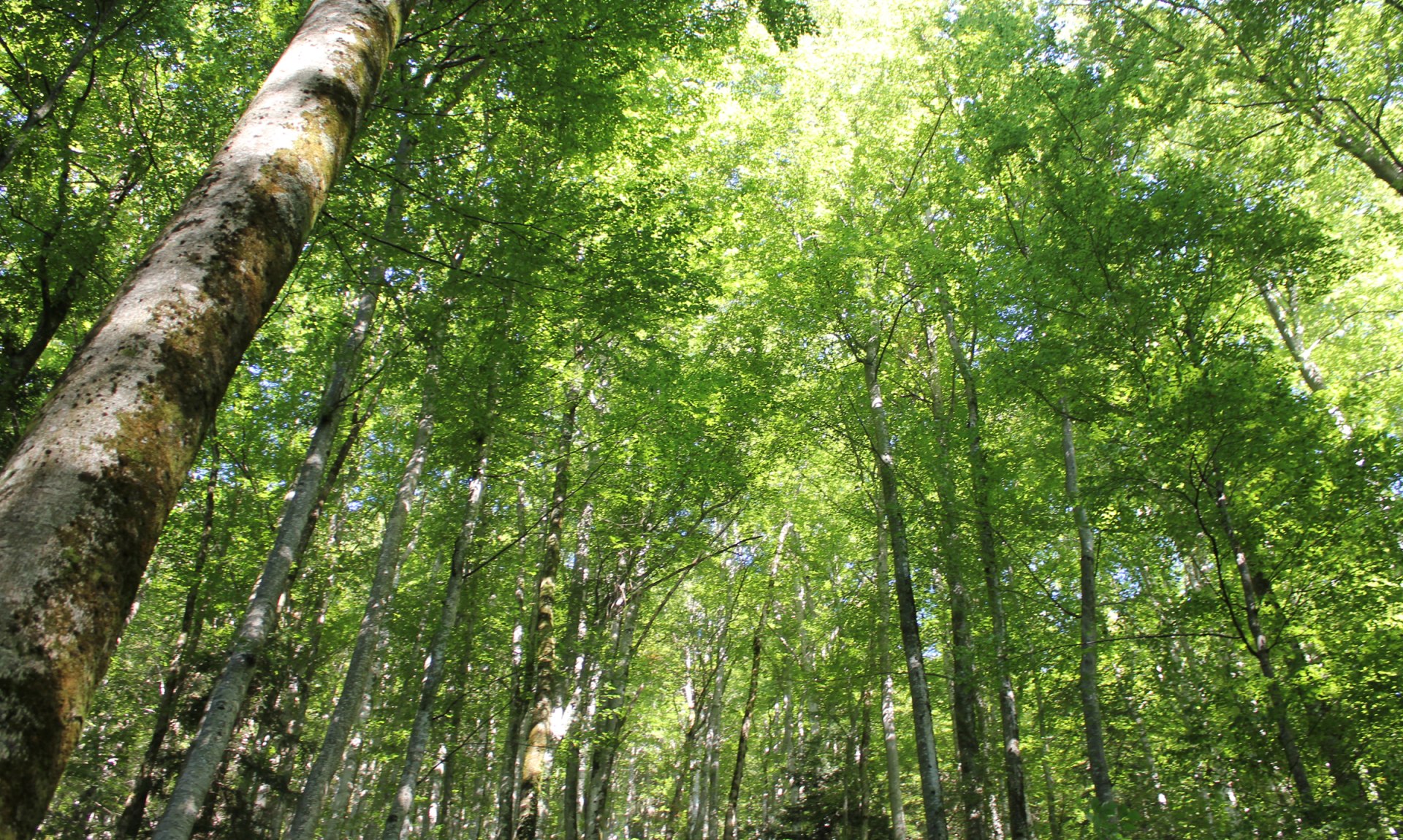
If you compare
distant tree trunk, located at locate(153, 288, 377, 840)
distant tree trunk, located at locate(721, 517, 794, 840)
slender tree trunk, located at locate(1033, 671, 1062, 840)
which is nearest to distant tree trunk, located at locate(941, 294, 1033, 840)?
slender tree trunk, located at locate(1033, 671, 1062, 840)

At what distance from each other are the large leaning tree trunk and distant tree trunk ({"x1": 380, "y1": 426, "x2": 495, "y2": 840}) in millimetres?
7336

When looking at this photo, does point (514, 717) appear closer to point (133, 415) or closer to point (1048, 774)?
point (133, 415)

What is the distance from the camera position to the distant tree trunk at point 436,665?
8.35m

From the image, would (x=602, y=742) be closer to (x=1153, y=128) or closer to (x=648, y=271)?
(x=648, y=271)

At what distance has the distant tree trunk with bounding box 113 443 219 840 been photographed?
9961 millimetres

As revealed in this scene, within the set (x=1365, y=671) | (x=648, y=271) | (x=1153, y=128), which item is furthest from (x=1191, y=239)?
(x=648, y=271)

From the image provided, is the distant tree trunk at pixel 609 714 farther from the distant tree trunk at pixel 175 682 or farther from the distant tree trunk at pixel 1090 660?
the distant tree trunk at pixel 1090 660

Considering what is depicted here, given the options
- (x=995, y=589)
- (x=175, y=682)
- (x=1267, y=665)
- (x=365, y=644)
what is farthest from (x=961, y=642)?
(x=175, y=682)

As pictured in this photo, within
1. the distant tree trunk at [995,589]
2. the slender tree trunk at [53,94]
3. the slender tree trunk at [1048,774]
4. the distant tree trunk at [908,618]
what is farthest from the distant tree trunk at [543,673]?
the slender tree trunk at [1048,774]

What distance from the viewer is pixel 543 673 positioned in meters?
9.72

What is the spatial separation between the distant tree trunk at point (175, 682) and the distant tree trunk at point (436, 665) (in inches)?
170

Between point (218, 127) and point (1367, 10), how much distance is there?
16581 millimetres

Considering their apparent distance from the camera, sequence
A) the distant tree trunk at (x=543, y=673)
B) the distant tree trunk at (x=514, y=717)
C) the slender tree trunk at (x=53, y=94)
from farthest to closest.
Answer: the distant tree trunk at (x=514, y=717), the distant tree trunk at (x=543, y=673), the slender tree trunk at (x=53, y=94)

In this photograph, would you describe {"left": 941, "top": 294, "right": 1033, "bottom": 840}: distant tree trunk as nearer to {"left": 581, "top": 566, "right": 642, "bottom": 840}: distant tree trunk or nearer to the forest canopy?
the forest canopy
